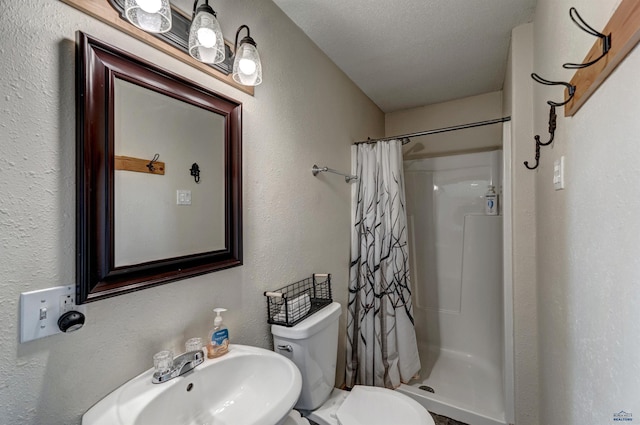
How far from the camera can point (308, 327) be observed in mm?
1268

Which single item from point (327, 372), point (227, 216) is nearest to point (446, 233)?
point (327, 372)

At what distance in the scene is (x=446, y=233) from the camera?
8.38 feet

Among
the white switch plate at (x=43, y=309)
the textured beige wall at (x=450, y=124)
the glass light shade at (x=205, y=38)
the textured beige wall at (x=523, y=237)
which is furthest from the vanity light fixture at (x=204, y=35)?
the textured beige wall at (x=450, y=124)

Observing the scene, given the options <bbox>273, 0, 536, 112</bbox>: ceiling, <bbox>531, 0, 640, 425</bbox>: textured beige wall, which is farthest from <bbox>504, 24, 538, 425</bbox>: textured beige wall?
<bbox>531, 0, 640, 425</bbox>: textured beige wall

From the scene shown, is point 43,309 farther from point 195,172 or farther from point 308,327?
point 308,327

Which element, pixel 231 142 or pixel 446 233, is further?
pixel 446 233

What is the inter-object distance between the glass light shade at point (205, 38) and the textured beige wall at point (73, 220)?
9 cm

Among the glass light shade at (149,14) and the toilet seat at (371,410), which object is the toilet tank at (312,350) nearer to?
the toilet seat at (371,410)

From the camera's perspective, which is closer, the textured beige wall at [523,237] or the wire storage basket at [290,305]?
the wire storage basket at [290,305]

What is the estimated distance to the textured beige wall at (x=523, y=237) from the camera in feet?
4.94

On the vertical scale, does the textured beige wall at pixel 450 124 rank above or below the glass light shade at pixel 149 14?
above

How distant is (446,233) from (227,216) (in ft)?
6.86

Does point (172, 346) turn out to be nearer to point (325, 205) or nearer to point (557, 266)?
point (325, 205)

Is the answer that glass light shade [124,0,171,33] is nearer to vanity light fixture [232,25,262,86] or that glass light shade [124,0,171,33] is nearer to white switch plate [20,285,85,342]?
vanity light fixture [232,25,262,86]
